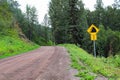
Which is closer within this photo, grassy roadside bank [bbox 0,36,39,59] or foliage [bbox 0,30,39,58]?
grassy roadside bank [bbox 0,36,39,59]

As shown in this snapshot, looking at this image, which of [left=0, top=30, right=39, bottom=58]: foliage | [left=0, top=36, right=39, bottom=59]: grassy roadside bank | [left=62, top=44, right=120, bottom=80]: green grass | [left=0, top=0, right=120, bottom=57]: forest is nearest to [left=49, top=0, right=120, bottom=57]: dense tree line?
[left=0, top=0, right=120, bottom=57]: forest

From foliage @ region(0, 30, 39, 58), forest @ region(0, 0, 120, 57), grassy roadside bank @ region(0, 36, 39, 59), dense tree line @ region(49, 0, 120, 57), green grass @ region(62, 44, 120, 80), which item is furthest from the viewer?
dense tree line @ region(49, 0, 120, 57)

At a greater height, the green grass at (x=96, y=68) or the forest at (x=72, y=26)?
the forest at (x=72, y=26)

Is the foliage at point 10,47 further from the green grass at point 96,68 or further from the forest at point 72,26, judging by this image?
the green grass at point 96,68

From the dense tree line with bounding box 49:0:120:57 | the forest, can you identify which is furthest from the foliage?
the dense tree line with bounding box 49:0:120:57

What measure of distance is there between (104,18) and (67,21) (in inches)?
1426

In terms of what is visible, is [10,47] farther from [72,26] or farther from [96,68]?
[72,26]

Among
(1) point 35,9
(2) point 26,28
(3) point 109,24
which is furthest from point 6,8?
(1) point 35,9

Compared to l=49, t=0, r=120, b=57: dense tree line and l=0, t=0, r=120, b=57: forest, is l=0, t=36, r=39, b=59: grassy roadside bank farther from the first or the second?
l=49, t=0, r=120, b=57: dense tree line

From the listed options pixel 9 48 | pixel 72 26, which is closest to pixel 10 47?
pixel 9 48

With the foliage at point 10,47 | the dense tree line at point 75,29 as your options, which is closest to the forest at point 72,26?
the dense tree line at point 75,29

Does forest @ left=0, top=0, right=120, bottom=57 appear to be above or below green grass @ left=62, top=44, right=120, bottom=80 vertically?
above

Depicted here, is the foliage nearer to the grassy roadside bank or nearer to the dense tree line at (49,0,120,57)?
the grassy roadside bank

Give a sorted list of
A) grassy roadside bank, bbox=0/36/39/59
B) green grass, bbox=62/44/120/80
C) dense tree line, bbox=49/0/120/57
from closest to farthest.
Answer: green grass, bbox=62/44/120/80 < grassy roadside bank, bbox=0/36/39/59 < dense tree line, bbox=49/0/120/57
